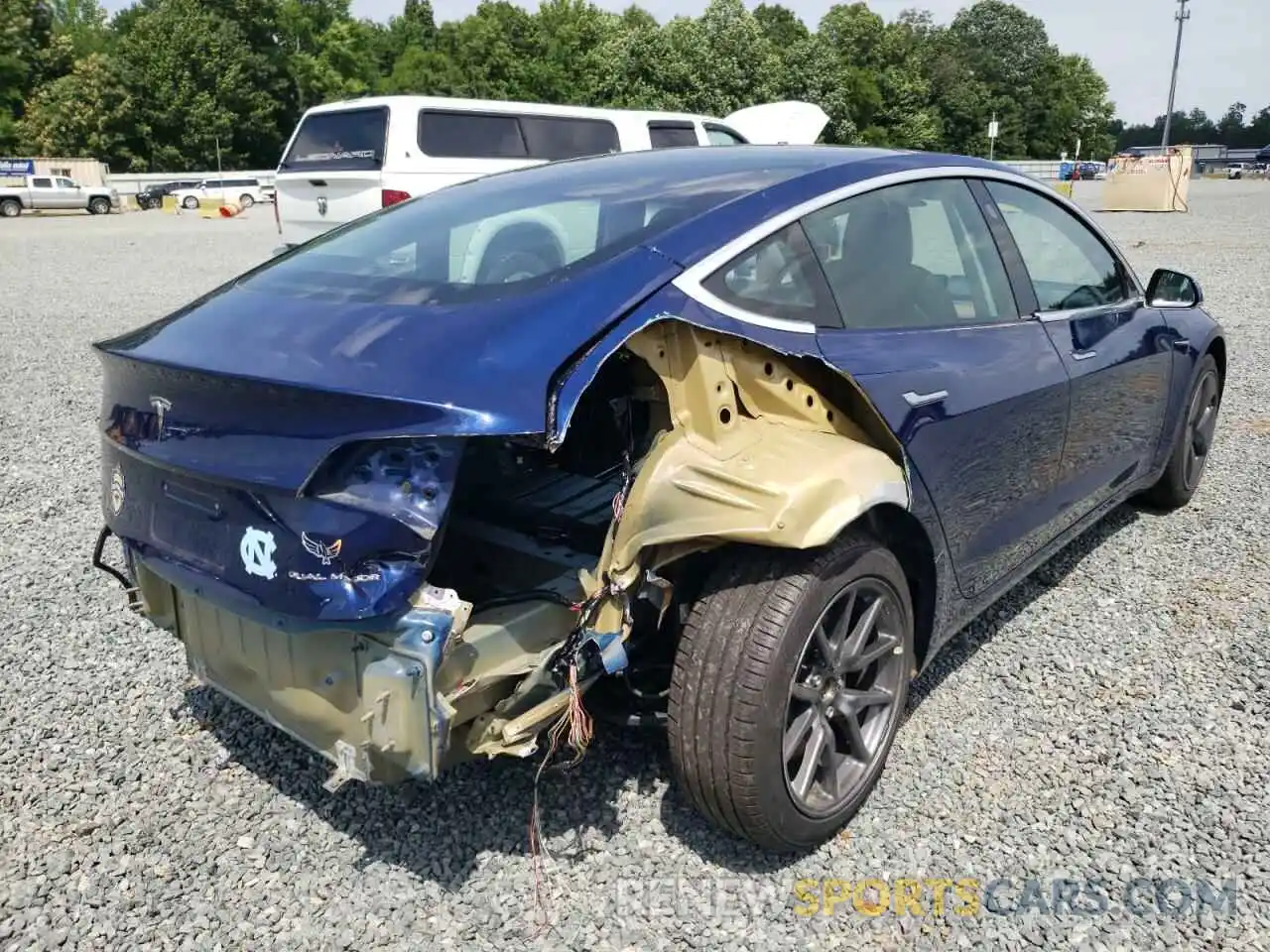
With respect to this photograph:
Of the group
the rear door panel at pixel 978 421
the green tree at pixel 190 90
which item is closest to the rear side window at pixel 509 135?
the rear door panel at pixel 978 421

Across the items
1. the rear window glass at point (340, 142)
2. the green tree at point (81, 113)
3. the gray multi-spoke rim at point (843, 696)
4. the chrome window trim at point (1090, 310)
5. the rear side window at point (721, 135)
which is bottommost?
the gray multi-spoke rim at point (843, 696)

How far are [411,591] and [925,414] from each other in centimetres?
140

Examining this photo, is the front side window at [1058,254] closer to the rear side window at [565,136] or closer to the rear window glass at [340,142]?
the rear window glass at [340,142]

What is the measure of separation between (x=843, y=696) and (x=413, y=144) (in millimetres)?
8979

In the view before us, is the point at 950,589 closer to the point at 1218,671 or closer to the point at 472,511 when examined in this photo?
the point at 1218,671

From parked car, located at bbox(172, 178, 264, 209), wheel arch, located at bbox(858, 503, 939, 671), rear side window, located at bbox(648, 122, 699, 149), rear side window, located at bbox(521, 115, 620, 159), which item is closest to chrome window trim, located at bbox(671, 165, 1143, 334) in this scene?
wheel arch, located at bbox(858, 503, 939, 671)

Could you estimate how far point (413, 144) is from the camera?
10148 millimetres

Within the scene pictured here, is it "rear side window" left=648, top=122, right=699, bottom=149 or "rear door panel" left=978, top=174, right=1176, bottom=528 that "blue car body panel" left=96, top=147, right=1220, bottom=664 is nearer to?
"rear door panel" left=978, top=174, right=1176, bottom=528

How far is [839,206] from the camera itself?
2768mm

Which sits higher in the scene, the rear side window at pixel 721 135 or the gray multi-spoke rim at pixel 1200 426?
the rear side window at pixel 721 135

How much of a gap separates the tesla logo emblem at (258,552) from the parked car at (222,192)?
38.8m

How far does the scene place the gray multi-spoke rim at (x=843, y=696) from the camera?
2.44m

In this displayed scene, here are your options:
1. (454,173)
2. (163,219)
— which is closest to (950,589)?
(454,173)

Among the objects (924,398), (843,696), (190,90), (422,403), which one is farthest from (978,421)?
(190,90)
